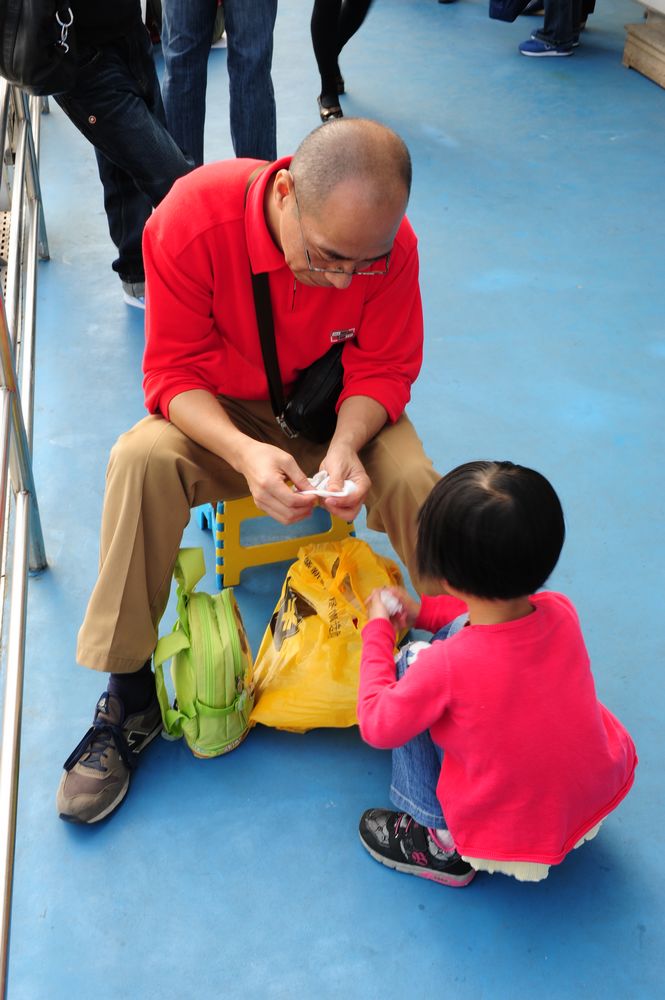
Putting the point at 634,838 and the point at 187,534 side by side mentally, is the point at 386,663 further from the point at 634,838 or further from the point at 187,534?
the point at 187,534

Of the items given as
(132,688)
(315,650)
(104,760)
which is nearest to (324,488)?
(315,650)

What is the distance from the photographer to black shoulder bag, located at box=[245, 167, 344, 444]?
1935 mm

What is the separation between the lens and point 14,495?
2150 mm

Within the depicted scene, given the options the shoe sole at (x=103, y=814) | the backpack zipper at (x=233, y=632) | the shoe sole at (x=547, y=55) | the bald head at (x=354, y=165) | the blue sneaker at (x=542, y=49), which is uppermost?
the bald head at (x=354, y=165)

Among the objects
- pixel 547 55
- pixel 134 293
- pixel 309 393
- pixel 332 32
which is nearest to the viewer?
pixel 309 393

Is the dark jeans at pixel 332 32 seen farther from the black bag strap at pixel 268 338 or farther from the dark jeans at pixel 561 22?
the black bag strap at pixel 268 338

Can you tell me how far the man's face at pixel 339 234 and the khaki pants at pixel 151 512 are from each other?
389 mm

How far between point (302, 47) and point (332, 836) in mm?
4721

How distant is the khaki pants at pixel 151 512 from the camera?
5.86 feet

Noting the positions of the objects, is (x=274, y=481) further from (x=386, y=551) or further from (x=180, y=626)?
(x=386, y=551)

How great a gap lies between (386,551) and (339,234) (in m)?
0.98

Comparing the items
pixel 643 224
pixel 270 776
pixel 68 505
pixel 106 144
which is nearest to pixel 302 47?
pixel 643 224

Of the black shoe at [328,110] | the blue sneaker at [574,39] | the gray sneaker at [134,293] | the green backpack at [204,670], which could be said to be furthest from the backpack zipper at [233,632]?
the blue sneaker at [574,39]

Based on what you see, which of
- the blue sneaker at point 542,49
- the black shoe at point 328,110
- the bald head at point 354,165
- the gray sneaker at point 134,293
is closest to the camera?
the bald head at point 354,165
